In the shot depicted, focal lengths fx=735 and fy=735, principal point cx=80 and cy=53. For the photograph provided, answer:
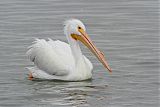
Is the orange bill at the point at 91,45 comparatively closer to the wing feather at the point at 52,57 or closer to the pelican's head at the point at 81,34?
the pelican's head at the point at 81,34

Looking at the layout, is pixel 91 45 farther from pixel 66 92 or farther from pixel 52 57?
pixel 66 92

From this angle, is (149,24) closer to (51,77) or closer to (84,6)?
(84,6)

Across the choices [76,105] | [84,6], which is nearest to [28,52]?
[76,105]

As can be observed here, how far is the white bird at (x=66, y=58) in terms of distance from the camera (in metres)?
11.9

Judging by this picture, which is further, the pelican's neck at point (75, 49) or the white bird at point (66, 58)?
the pelican's neck at point (75, 49)

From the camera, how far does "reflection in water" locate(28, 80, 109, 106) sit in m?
10.6

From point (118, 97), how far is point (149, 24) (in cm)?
507

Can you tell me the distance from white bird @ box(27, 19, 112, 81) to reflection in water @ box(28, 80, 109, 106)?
15 centimetres

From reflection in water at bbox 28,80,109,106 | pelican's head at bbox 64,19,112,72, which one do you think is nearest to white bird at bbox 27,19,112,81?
pelican's head at bbox 64,19,112,72

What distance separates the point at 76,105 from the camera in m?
10.4

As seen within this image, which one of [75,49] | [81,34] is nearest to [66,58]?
[75,49]

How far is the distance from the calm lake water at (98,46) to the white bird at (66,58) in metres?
0.17

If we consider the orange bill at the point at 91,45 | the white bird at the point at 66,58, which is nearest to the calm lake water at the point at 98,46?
the white bird at the point at 66,58

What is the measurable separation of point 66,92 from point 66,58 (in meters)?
1.05
